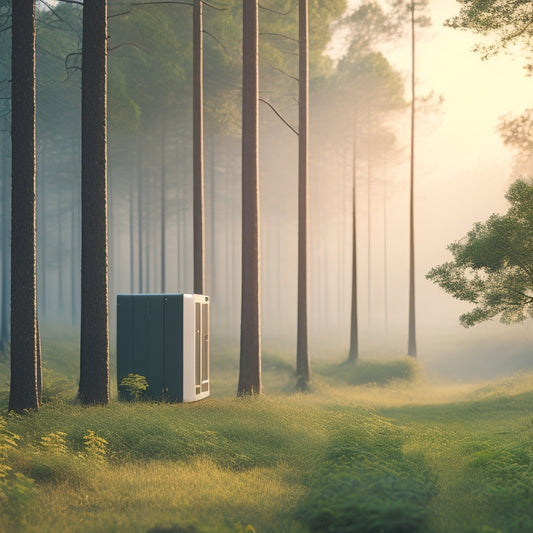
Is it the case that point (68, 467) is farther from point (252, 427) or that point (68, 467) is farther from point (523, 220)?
point (523, 220)

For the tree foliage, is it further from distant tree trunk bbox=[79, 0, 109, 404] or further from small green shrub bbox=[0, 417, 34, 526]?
small green shrub bbox=[0, 417, 34, 526]

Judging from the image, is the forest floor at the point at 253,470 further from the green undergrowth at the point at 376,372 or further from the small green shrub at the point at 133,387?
the green undergrowth at the point at 376,372

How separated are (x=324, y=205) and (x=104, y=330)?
179ft

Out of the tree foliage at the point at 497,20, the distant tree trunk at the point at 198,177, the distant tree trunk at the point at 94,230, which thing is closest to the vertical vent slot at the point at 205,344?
the distant tree trunk at the point at 94,230

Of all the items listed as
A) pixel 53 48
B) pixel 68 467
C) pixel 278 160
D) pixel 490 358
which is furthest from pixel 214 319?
pixel 68 467

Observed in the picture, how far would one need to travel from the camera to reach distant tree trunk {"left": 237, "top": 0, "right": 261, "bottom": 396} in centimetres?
1662

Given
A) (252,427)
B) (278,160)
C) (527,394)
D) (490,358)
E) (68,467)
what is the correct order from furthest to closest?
(278,160)
(490,358)
(527,394)
(252,427)
(68,467)

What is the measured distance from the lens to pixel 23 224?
12.3m

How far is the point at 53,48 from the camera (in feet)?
97.6

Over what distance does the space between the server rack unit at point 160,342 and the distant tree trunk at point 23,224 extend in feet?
8.34

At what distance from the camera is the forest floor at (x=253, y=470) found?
6793 mm

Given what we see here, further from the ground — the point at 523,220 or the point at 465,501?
the point at 523,220

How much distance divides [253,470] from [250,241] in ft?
25.7

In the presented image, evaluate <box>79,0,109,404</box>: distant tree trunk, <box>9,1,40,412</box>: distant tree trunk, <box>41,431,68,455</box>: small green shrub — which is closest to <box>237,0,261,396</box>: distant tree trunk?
<box>79,0,109,404</box>: distant tree trunk
